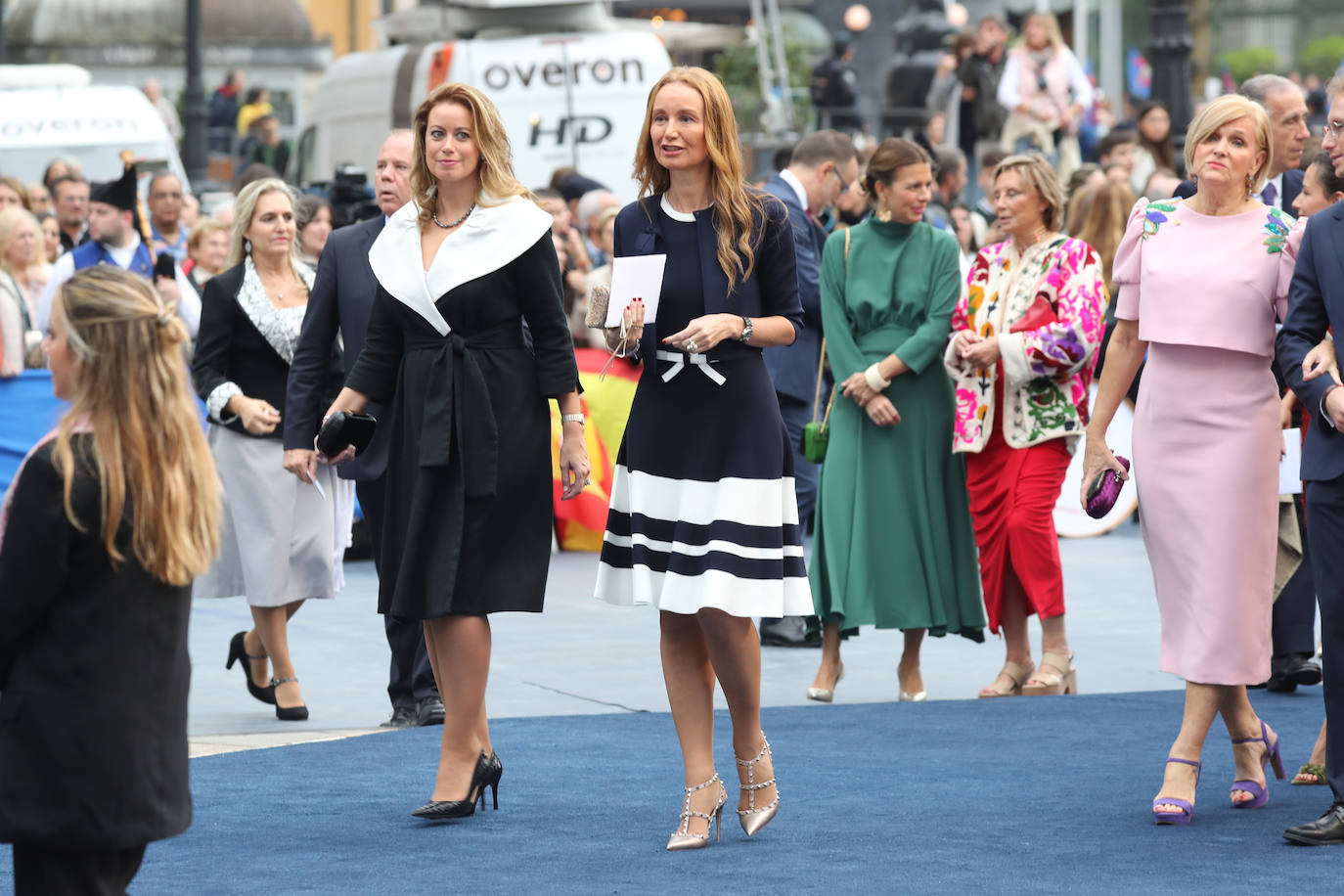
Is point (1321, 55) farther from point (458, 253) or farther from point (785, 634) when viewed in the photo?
point (458, 253)

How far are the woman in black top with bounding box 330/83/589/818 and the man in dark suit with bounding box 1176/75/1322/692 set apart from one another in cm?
340

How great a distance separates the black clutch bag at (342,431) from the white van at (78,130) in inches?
484

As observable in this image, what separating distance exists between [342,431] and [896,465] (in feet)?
9.56

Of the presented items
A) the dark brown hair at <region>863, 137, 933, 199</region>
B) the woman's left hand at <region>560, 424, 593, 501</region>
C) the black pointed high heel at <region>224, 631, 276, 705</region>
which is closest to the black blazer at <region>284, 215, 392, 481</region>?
the black pointed high heel at <region>224, 631, 276, 705</region>

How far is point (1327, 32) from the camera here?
31234 millimetres

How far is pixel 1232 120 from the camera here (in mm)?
6020

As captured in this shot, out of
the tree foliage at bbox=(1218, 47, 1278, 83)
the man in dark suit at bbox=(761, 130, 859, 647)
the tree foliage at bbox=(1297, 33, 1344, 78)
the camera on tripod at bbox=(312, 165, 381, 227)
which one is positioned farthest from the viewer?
the tree foliage at bbox=(1218, 47, 1278, 83)

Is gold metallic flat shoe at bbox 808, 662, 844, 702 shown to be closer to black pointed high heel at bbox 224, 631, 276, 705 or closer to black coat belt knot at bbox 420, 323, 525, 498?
black pointed high heel at bbox 224, 631, 276, 705

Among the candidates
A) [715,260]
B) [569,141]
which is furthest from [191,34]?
[715,260]

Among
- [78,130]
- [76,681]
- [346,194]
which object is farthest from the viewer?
[78,130]

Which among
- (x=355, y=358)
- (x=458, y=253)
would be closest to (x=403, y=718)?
(x=355, y=358)

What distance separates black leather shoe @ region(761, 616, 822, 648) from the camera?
385 inches

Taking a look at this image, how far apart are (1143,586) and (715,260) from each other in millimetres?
6152

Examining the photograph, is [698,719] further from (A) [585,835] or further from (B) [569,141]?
(B) [569,141]
